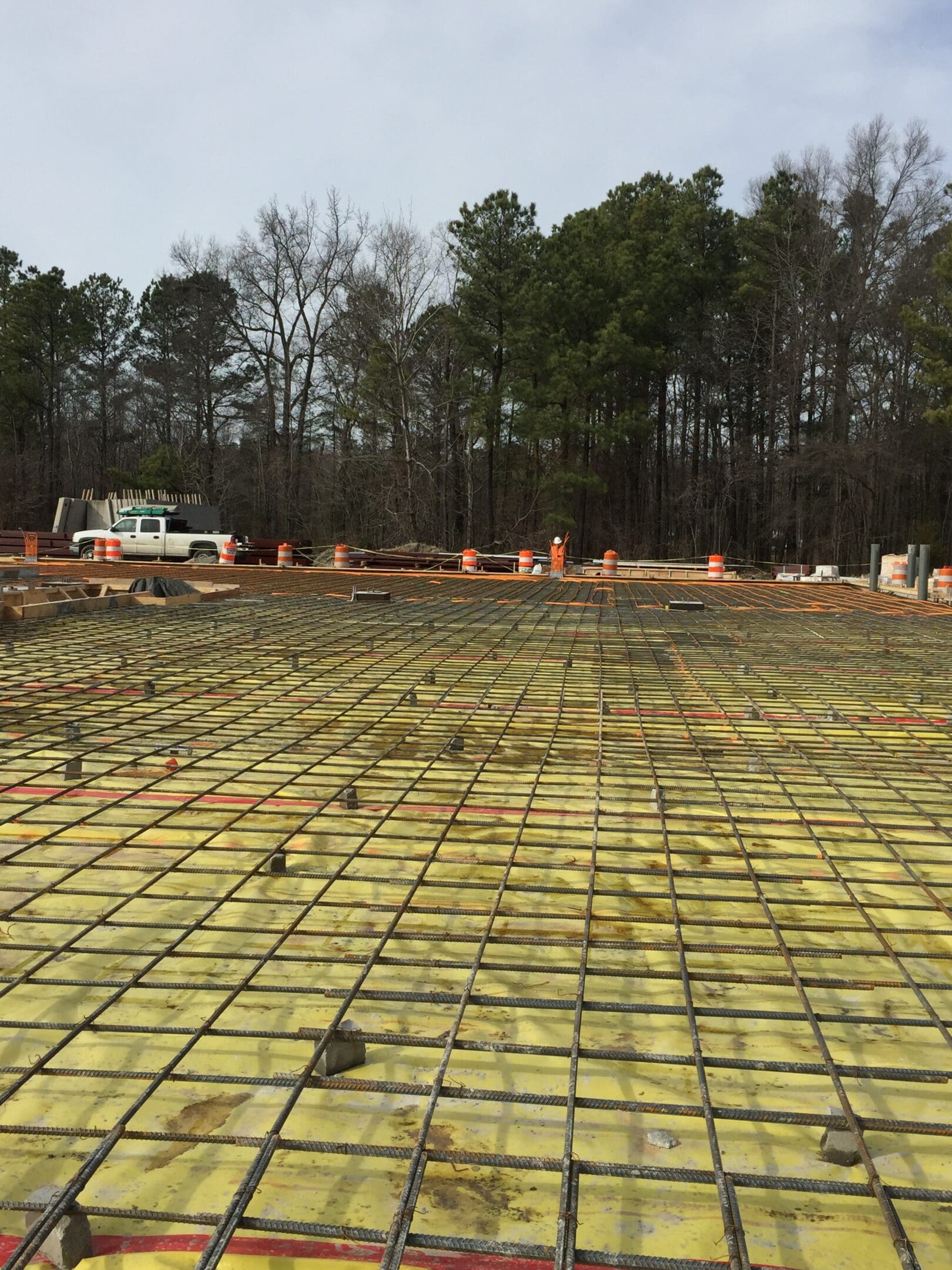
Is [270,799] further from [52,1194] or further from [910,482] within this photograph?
[910,482]

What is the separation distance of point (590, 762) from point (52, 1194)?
2899 millimetres

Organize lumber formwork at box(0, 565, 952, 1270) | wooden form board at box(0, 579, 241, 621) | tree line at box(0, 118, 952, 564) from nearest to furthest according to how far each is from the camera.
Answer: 1. lumber formwork at box(0, 565, 952, 1270)
2. wooden form board at box(0, 579, 241, 621)
3. tree line at box(0, 118, 952, 564)

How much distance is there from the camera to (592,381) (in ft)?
87.9

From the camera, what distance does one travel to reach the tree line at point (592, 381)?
26125 mm

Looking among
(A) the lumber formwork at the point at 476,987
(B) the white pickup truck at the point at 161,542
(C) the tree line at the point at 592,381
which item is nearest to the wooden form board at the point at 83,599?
(A) the lumber formwork at the point at 476,987

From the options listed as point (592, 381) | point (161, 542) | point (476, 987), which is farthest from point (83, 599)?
point (592, 381)

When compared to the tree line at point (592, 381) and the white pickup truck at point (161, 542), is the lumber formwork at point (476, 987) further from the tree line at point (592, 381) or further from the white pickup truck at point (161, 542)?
the tree line at point (592, 381)

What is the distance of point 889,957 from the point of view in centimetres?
225

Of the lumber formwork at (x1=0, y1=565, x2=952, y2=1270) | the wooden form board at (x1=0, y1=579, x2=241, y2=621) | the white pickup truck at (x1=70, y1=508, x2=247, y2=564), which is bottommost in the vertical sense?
the lumber formwork at (x1=0, y1=565, x2=952, y2=1270)

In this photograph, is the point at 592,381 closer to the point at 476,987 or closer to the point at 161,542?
the point at 161,542

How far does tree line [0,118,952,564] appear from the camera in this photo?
2612 cm

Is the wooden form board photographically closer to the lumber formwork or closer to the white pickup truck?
the lumber formwork

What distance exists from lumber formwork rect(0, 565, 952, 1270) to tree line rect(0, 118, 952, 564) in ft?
72.3

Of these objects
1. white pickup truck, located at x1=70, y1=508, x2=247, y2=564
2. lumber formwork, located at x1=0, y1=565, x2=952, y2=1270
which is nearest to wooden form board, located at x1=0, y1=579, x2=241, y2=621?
lumber formwork, located at x1=0, y1=565, x2=952, y2=1270
